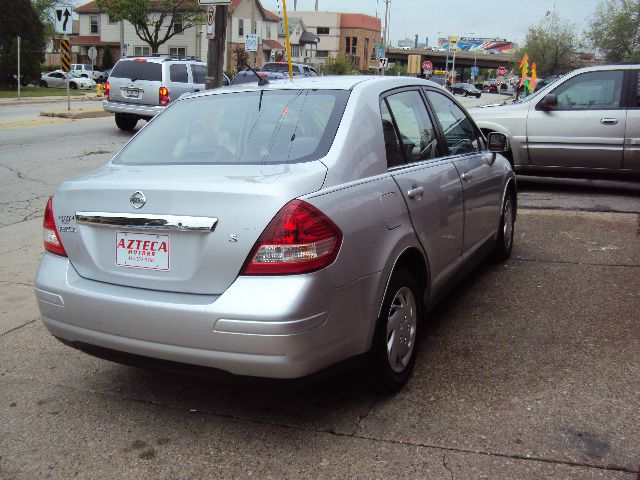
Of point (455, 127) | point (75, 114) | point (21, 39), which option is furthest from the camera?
point (21, 39)

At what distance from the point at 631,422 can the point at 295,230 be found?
1.93 m

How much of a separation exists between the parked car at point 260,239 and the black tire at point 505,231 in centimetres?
191

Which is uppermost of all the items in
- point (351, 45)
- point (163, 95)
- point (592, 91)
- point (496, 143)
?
point (351, 45)

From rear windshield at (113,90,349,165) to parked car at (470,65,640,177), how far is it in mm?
6698

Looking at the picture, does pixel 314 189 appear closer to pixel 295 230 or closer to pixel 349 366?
pixel 295 230

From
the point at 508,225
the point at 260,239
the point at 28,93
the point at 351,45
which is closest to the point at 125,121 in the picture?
the point at 508,225

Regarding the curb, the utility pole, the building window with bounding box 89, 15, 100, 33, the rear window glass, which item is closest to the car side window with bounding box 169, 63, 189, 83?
the rear window glass

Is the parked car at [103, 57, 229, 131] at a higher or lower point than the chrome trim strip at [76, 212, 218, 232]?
higher

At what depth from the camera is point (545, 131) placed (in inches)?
386

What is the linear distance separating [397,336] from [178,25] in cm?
6032

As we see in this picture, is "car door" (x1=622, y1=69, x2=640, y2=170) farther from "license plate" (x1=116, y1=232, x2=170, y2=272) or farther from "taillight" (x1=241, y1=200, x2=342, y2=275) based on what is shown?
"license plate" (x1=116, y1=232, x2=170, y2=272)

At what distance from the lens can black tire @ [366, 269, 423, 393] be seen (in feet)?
11.3

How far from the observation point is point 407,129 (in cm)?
419

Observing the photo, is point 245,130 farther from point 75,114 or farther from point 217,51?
point 75,114
